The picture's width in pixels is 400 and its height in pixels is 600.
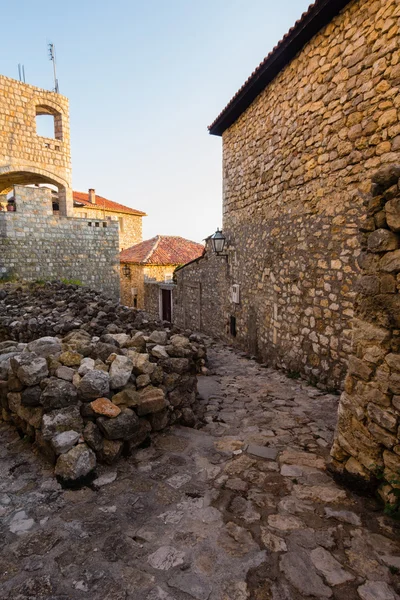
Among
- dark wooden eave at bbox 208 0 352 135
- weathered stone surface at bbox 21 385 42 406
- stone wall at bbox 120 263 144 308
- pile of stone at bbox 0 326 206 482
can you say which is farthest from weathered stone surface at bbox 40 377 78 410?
stone wall at bbox 120 263 144 308

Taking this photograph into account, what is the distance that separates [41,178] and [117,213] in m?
14.2

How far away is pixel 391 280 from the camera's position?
2346mm

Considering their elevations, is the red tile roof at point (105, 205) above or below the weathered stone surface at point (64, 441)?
above

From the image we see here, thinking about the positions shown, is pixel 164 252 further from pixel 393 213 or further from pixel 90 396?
pixel 393 213

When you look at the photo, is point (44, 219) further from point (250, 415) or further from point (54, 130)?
point (250, 415)

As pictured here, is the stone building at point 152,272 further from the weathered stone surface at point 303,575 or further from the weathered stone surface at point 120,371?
the weathered stone surface at point 303,575

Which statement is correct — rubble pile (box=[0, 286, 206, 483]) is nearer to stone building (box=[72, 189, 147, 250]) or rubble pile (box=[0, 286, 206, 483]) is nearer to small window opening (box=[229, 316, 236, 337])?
small window opening (box=[229, 316, 236, 337])

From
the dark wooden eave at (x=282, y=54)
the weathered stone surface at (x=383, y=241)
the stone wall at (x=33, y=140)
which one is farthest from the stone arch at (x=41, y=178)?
the weathered stone surface at (x=383, y=241)

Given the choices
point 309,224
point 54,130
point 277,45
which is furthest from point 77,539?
point 54,130

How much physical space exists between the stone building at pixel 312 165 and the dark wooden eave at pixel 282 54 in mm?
18

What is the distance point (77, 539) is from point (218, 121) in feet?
29.7

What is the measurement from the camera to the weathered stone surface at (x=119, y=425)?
2988 millimetres

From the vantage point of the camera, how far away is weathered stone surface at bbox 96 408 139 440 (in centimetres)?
299

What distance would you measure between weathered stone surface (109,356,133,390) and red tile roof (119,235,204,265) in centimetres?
1498
